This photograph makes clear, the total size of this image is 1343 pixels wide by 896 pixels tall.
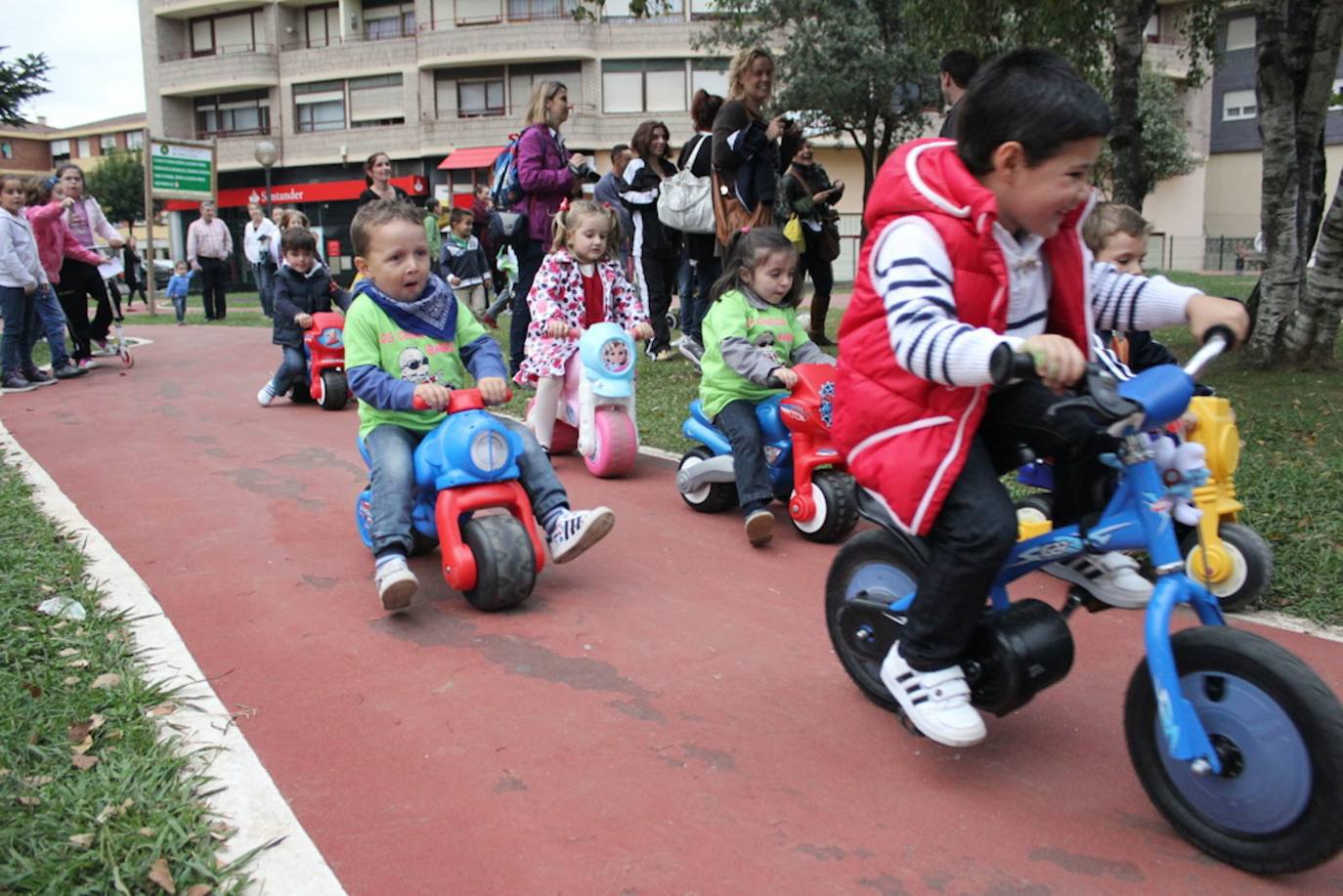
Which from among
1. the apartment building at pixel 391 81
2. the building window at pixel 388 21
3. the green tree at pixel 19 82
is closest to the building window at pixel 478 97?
the apartment building at pixel 391 81

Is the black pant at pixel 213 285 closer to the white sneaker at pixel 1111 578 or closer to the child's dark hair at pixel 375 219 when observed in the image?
the child's dark hair at pixel 375 219

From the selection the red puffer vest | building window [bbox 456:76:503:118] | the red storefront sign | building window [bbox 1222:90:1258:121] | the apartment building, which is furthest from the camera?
building window [bbox 1222:90:1258:121]

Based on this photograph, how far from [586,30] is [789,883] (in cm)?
4067

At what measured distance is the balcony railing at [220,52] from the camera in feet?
147

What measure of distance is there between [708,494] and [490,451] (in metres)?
1.63

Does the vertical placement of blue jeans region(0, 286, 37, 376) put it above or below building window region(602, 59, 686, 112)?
below

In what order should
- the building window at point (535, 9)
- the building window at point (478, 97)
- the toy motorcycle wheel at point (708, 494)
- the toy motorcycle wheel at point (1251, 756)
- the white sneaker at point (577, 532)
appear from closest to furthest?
the toy motorcycle wheel at point (1251, 756) → the white sneaker at point (577, 532) → the toy motorcycle wheel at point (708, 494) → the building window at point (535, 9) → the building window at point (478, 97)

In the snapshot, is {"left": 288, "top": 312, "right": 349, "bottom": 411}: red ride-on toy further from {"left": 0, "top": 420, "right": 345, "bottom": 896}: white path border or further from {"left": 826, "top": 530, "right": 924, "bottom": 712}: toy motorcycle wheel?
{"left": 826, "top": 530, "right": 924, "bottom": 712}: toy motorcycle wheel

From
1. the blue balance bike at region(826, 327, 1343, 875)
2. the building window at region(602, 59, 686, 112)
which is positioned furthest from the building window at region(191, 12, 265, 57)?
the blue balance bike at region(826, 327, 1343, 875)

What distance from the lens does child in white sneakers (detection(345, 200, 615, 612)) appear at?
4.35 meters

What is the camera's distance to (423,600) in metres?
4.41

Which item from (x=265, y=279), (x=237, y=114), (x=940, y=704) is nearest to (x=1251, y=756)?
(x=940, y=704)

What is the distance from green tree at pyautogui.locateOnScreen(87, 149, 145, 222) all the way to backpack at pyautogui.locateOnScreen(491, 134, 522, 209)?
210 ft

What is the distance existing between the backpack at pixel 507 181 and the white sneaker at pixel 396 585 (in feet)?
16.3
